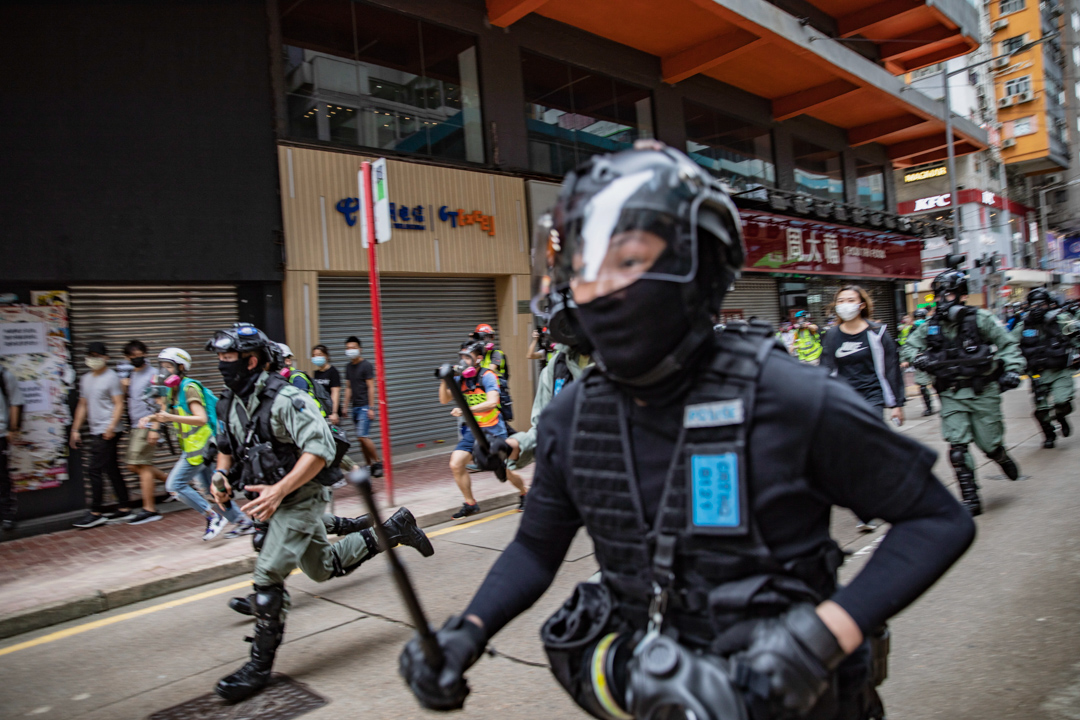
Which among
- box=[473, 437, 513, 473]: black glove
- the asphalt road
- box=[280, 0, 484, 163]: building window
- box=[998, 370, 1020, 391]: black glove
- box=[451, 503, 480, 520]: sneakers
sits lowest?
the asphalt road

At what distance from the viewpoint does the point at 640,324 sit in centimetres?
142

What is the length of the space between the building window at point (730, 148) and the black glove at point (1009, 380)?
11472 millimetres

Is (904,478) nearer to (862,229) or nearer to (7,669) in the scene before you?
(7,669)

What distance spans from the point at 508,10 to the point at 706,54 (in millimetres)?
4978

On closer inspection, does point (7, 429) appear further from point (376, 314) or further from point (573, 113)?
point (573, 113)

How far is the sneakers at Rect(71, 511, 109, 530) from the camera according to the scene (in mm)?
7793

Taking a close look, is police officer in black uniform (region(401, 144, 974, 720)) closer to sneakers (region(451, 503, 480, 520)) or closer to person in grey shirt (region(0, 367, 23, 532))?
sneakers (region(451, 503, 480, 520))

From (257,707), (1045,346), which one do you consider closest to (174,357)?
(257,707)

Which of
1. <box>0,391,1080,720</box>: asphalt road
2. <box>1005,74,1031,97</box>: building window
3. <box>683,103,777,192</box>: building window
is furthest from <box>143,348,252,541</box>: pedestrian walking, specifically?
<box>1005,74,1031,97</box>: building window

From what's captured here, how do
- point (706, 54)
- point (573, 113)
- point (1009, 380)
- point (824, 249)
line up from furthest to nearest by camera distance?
point (824, 249)
point (706, 54)
point (573, 113)
point (1009, 380)

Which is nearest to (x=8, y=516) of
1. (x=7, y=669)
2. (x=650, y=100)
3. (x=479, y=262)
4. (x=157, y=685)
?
(x=7, y=669)

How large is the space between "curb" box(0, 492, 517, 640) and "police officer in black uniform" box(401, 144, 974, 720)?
5.04m

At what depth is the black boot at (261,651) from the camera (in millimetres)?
3602

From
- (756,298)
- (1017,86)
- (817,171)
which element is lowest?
(756,298)
